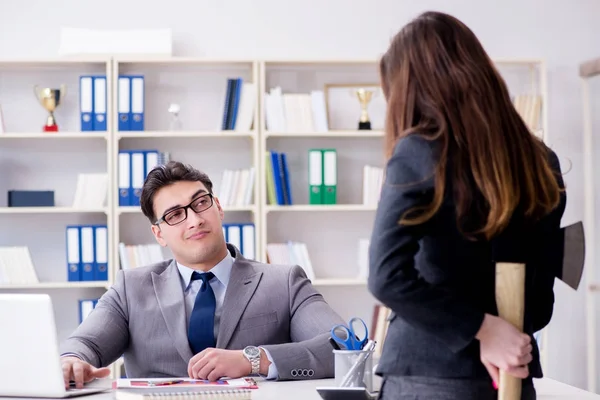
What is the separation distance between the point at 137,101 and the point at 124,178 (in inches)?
16.6

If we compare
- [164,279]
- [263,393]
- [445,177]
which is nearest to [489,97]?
[445,177]

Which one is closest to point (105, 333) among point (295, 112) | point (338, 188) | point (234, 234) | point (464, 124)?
point (464, 124)

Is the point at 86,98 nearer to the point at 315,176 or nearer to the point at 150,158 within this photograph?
the point at 150,158

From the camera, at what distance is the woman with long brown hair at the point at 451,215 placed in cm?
127

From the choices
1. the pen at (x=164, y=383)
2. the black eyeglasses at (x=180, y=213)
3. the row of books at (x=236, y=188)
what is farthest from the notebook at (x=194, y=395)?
the row of books at (x=236, y=188)

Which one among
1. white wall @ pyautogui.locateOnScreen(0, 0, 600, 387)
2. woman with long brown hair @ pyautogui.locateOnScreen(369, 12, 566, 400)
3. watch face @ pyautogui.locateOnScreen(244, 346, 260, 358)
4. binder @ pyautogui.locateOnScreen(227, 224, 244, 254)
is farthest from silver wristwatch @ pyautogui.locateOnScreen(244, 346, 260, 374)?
white wall @ pyautogui.locateOnScreen(0, 0, 600, 387)

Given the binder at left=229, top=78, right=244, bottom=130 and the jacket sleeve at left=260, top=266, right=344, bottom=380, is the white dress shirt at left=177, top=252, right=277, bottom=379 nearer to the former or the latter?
the jacket sleeve at left=260, top=266, right=344, bottom=380

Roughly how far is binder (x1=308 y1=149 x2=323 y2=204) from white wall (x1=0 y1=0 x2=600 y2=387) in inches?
24.8

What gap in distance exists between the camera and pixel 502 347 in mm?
1271

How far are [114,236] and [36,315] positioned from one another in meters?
2.71

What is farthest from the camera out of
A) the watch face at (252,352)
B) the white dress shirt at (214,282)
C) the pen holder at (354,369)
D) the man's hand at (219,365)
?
the white dress shirt at (214,282)

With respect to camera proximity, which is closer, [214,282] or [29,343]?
[29,343]

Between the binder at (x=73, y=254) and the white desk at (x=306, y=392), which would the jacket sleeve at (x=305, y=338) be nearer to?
the white desk at (x=306, y=392)

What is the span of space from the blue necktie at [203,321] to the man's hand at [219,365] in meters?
0.33
